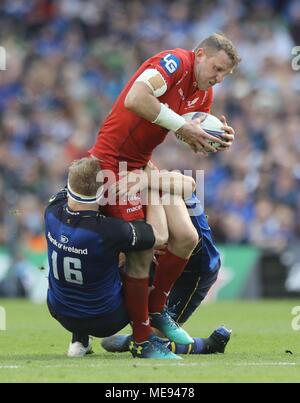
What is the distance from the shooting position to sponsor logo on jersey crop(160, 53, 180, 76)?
8039 millimetres

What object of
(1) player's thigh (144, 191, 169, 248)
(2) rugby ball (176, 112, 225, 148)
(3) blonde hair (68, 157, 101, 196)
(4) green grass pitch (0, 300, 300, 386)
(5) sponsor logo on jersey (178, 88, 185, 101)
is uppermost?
(5) sponsor logo on jersey (178, 88, 185, 101)

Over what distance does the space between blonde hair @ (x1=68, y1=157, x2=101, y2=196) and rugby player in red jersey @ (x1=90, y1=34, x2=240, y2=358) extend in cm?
36

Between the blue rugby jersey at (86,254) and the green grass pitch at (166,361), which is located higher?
the blue rugby jersey at (86,254)

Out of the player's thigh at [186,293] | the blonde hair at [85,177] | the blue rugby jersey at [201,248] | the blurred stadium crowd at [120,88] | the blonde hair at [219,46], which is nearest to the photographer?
the blonde hair at [85,177]

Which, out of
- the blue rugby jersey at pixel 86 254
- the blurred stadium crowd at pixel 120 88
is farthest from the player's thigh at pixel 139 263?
the blurred stadium crowd at pixel 120 88

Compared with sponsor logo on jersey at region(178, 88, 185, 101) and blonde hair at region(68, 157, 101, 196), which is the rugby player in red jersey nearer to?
sponsor logo on jersey at region(178, 88, 185, 101)

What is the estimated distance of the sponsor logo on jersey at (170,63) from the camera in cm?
804

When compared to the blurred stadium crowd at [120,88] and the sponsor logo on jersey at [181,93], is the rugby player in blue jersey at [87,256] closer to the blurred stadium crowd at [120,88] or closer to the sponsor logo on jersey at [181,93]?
the sponsor logo on jersey at [181,93]

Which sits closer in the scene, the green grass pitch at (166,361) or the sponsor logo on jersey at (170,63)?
the green grass pitch at (166,361)

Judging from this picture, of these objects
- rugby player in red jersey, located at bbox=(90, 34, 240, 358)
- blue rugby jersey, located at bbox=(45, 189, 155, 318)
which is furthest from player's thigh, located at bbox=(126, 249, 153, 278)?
blue rugby jersey, located at bbox=(45, 189, 155, 318)

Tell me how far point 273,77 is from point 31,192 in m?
4.86

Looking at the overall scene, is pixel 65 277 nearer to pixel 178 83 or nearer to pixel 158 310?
pixel 158 310

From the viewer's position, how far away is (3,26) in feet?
69.9

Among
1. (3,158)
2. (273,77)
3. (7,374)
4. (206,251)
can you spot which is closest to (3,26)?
(3,158)
